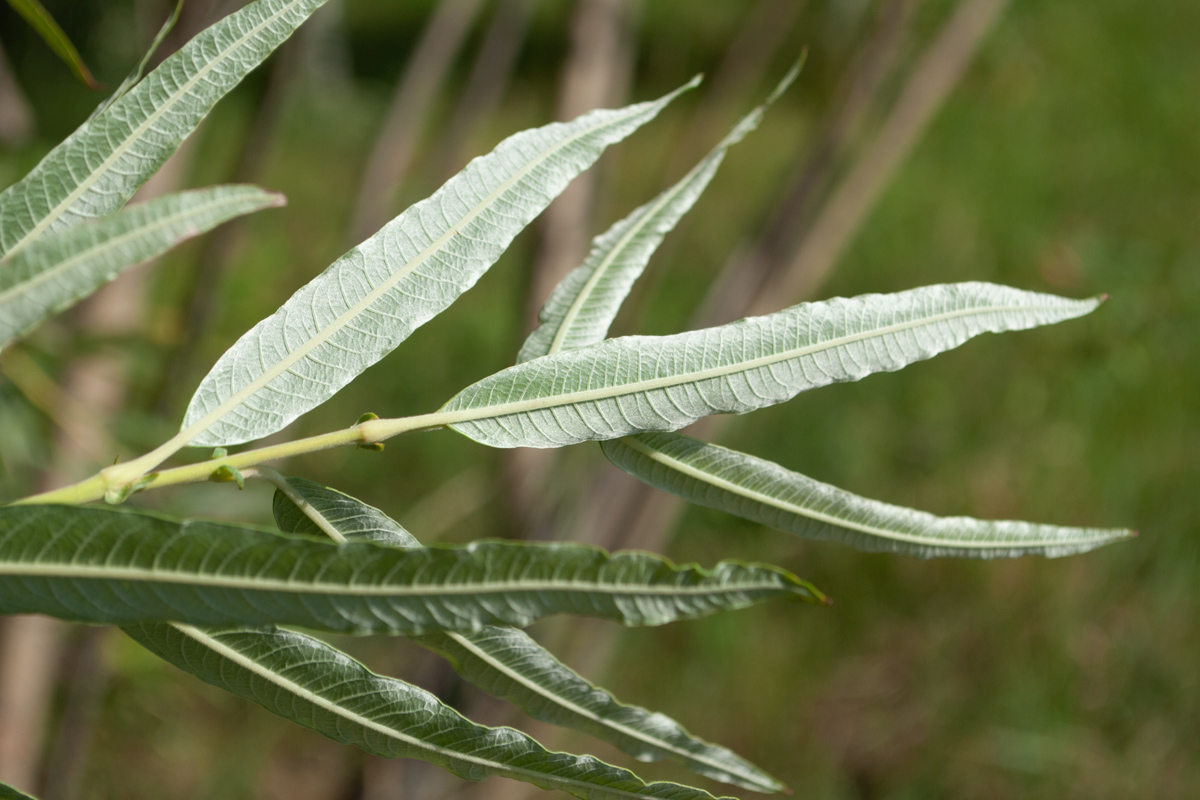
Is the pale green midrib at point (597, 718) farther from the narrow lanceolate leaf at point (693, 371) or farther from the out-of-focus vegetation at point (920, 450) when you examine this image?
the out-of-focus vegetation at point (920, 450)

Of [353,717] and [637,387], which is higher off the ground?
[637,387]

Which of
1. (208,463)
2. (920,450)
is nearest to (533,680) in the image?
(208,463)

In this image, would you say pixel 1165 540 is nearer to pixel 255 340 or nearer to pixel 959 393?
pixel 959 393

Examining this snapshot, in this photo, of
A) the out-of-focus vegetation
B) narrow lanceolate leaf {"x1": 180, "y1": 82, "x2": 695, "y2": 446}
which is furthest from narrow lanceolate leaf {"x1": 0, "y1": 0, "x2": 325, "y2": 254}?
the out-of-focus vegetation

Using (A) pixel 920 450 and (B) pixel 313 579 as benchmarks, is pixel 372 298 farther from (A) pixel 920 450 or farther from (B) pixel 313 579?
(A) pixel 920 450

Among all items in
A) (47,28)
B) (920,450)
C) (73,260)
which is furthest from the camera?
(920,450)

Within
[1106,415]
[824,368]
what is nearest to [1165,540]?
[1106,415]

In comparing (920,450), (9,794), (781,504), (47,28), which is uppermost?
(920,450)
